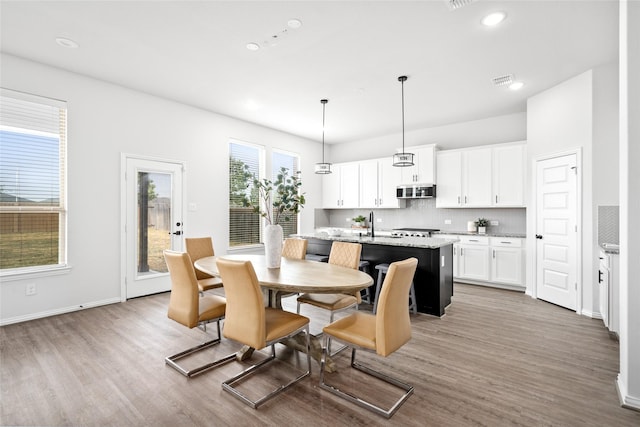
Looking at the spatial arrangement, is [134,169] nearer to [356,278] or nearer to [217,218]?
[217,218]

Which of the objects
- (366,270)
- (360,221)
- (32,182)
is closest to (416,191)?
(360,221)

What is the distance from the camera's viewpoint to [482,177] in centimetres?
566

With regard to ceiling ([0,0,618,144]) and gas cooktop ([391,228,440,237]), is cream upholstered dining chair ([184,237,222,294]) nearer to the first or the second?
ceiling ([0,0,618,144])

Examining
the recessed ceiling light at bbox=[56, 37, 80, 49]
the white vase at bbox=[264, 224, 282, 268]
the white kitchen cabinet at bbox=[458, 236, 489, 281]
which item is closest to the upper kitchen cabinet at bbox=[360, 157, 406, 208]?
the white kitchen cabinet at bbox=[458, 236, 489, 281]

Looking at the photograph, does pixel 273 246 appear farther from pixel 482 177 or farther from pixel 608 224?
pixel 482 177

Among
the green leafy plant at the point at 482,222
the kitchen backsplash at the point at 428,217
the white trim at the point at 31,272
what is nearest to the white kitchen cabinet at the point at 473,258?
the green leafy plant at the point at 482,222

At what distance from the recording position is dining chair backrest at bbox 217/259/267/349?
6.76 feet

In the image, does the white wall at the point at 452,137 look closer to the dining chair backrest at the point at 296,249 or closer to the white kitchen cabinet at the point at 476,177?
the white kitchen cabinet at the point at 476,177

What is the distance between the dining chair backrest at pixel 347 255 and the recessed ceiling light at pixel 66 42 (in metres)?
3.50

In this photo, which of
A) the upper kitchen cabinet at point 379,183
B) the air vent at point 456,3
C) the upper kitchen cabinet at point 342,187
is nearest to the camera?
the air vent at point 456,3

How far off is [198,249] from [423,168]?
453cm

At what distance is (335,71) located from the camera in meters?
3.97

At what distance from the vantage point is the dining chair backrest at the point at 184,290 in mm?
2492

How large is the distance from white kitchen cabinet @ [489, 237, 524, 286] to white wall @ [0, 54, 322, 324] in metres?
4.88
